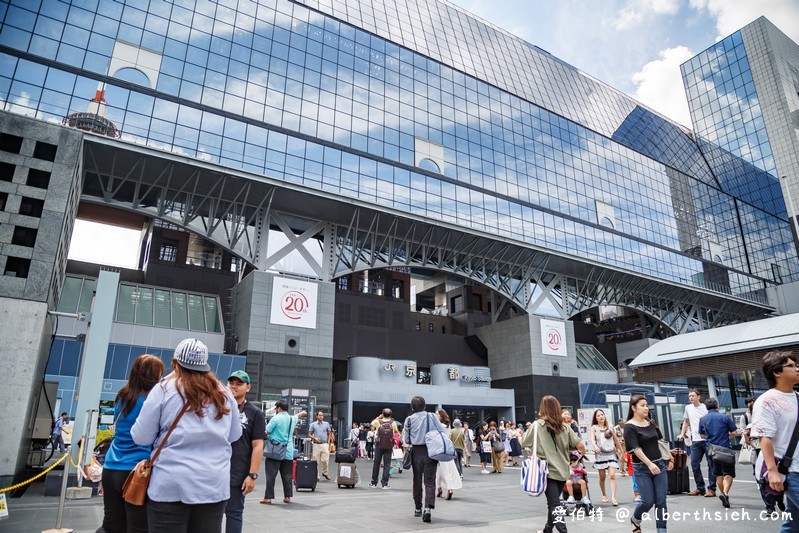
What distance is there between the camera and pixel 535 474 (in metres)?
6.40

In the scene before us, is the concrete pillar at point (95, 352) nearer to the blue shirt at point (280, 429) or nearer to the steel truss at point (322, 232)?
the blue shirt at point (280, 429)

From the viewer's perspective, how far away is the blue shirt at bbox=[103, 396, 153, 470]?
4230 mm

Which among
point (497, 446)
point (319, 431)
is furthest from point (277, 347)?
point (319, 431)

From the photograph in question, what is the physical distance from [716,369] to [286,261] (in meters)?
25.5

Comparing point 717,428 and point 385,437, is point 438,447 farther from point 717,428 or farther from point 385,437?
point 385,437

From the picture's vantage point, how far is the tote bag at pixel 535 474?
20.8ft

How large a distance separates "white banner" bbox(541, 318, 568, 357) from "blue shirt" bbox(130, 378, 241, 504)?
38.7m

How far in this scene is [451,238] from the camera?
36312 millimetres

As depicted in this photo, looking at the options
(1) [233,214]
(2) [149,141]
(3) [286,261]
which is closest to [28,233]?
(2) [149,141]

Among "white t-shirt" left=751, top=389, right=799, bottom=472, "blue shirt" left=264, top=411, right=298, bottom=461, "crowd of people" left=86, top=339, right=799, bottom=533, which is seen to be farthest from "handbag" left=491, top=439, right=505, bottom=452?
"white t-shirt" left=751, top=389, right=799, bottom=472

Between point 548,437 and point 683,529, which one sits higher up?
point 548,437

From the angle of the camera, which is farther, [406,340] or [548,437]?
[406,340]

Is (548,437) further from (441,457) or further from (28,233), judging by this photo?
(28,233)

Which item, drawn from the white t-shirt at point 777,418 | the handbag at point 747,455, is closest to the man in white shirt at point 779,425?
the white t-shirt at point 777,418
